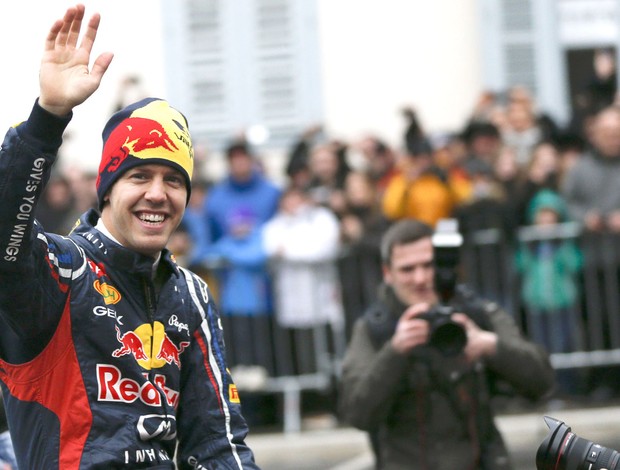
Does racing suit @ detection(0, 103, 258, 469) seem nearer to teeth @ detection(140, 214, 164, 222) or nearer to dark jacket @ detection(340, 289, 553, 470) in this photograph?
teeth @ detection(140, 214, 164, 222)

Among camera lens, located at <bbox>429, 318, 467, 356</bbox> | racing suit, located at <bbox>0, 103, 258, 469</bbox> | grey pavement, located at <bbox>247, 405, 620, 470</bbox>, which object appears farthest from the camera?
grey pavement, located at <bbox>247, 405, 620, 470</bbox>

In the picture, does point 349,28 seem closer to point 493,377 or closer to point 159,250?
point 493,377

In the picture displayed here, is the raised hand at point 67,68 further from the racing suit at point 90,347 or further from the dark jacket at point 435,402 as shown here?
the dark jacket at point 435,402

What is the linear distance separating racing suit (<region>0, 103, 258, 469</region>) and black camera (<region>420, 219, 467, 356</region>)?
1606 mm

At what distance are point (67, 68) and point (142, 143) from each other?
484 millimetres

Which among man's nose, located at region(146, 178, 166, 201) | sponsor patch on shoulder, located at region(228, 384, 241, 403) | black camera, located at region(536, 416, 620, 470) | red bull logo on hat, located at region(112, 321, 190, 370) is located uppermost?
man's nose, located at region(146, 178, 166, 201)

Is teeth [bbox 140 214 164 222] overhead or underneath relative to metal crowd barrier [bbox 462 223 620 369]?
overhead

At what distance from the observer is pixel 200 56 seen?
1562cm

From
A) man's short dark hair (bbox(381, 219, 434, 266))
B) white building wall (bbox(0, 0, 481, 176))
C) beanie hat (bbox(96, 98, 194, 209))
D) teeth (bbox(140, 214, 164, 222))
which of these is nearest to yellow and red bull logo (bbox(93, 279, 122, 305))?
teeth (bbox(140, 214, 164, 222))

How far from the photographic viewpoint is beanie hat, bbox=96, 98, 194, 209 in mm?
4535

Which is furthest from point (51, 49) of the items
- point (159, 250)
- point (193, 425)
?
point (193, 425)

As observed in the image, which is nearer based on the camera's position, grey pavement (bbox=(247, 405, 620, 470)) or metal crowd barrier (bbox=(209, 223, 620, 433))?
grey pavement (bbox=(247, 405, 620, 470))

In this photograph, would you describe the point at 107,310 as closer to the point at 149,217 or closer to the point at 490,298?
the point at 149,217

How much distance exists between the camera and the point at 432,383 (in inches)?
253
